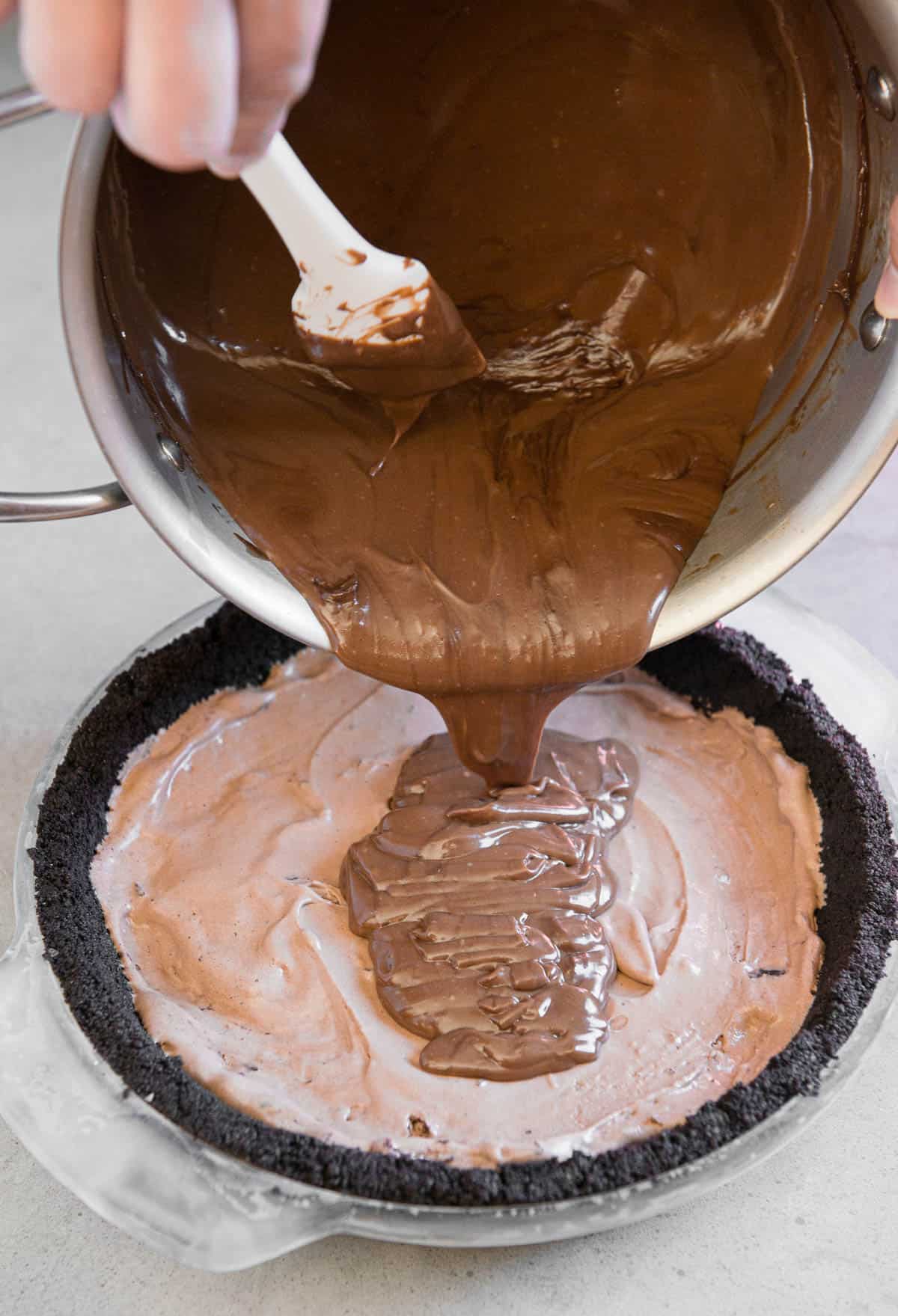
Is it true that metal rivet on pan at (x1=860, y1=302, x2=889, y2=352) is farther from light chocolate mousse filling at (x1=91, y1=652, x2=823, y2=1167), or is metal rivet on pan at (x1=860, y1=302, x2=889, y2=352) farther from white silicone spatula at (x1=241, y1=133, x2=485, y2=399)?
light chocolate mousse filling at (x1=91, y1=652, x2=823, y2=1167)

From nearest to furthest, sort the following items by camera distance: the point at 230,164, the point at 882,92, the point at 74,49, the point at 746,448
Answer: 1. the point at 74,49
2. the point at 230,164
3. the point at 882,92
4. the point at 746,448

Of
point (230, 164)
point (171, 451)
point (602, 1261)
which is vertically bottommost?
point (602, 1261)

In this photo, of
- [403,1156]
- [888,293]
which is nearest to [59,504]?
[403,1156]

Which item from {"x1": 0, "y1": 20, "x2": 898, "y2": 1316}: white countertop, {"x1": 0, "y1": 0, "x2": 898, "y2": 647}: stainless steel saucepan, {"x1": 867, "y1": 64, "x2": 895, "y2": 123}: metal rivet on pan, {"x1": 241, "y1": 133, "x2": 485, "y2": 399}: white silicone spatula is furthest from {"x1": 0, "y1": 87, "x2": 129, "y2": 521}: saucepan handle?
{"x1": 867, "y1": 64, "x2": 895, "y2": 123}: metal rivet on pan

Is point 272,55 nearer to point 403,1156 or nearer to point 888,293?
point 888,293

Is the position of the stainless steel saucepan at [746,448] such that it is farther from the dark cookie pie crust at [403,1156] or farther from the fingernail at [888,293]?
the dark cookie pie crust at [403,1156]

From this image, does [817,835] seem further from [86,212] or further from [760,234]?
[86,212]
